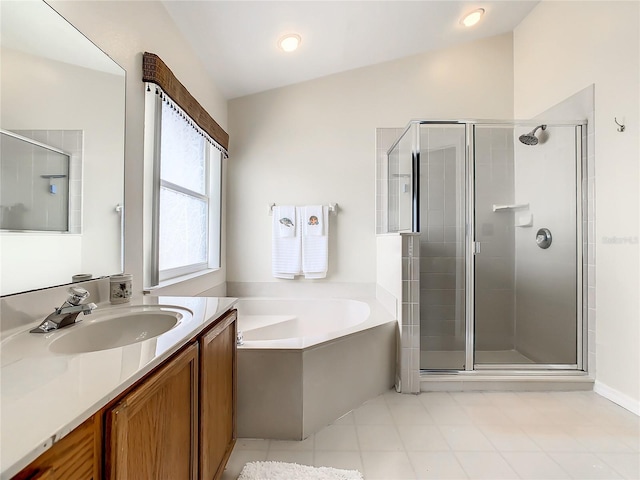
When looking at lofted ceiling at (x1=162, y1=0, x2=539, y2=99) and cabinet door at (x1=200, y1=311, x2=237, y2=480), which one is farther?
lofted ceiling at (x1=162, y1=0, x2=539, y2=99)

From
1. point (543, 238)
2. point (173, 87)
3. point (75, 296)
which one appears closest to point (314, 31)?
point (173, 87)

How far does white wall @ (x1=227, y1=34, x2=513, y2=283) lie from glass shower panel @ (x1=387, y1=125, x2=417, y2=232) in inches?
8.0

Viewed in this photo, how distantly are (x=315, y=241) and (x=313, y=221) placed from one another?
177 mm

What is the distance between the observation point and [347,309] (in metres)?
2.65

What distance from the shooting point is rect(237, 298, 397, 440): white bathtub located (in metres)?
1.55

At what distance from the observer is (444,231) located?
2.26 meters

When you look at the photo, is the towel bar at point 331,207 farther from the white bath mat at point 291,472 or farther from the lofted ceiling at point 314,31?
the white bath mat at point 291,472

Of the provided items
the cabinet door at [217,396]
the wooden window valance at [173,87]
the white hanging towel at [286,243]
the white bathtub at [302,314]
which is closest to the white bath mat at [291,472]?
the cabinet door at [217,396]

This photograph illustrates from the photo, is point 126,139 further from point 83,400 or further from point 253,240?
point 253,240

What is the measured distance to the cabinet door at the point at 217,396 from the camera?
0.99 metres

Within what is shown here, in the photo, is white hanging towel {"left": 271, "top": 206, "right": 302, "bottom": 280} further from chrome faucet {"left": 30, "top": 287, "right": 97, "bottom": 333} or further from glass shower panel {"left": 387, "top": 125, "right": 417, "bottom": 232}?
chrome faucet {"left": 30, "top": 287, "right": 97, "bottom": 333}

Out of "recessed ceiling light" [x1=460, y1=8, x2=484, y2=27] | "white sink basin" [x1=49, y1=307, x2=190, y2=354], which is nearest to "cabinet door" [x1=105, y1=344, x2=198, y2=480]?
"white sink basin" [x1=49, y1=307, x2=190, y2=354]

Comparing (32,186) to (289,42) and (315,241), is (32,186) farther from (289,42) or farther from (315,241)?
(315,241)

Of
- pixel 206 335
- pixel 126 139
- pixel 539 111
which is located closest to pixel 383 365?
pixel 206 335
